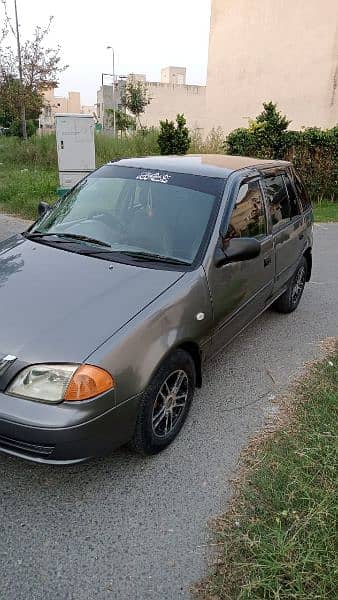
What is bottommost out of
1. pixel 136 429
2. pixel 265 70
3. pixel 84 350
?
pixel 136 429

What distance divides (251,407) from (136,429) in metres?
1.16

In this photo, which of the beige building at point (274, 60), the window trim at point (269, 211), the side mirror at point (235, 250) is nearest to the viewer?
the side mirror at point (235, 250)

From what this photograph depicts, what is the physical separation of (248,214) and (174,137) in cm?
996

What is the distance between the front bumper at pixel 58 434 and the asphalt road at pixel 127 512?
0.35 meters

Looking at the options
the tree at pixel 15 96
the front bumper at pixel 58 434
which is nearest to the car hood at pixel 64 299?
the front bumper at pixel 58 434

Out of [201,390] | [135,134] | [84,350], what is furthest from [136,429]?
[135,134]

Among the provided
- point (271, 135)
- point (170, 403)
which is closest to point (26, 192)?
point (271, 135)

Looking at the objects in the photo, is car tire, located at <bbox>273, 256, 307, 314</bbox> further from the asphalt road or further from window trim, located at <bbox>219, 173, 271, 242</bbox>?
the asphalt road

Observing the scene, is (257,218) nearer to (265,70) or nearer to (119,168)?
(119,168)

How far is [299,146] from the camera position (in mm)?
11898

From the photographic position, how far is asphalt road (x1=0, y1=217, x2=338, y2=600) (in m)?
2.10

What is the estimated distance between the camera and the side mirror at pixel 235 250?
322 centimetres

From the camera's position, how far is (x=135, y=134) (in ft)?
54.1

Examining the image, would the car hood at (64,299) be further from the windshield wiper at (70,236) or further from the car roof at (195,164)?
the car roof at (195,164)
